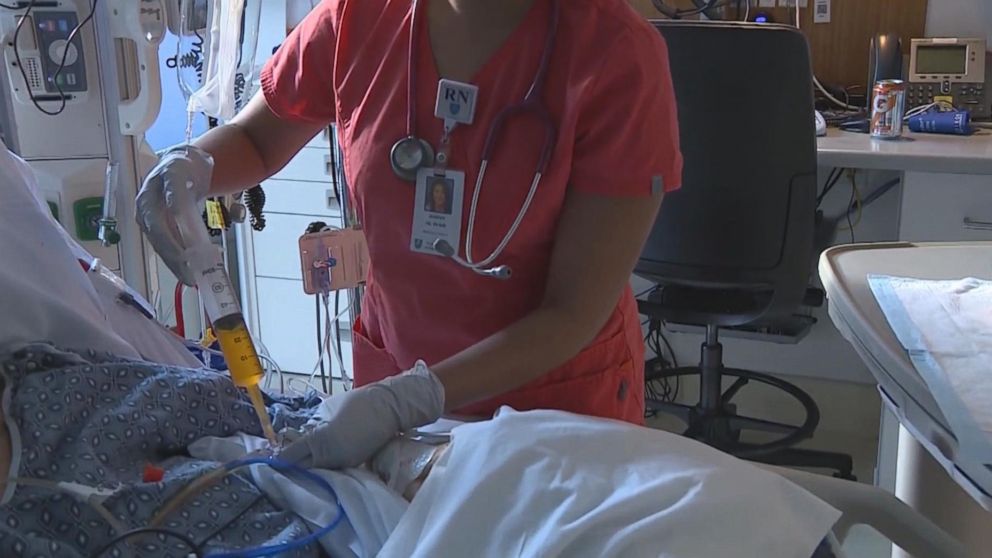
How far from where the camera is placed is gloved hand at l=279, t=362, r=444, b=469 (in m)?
0.89

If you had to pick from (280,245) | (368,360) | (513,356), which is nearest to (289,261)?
(280,245)

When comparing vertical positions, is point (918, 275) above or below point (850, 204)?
above

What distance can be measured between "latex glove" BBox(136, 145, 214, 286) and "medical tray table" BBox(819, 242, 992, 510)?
2.22ft

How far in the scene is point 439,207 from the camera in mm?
1148

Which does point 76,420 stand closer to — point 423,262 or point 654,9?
point 423,262

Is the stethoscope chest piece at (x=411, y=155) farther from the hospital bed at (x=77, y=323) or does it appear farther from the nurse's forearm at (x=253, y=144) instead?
the hospital bed at (x=77, y=323)

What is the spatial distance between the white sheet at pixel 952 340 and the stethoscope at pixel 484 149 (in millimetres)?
392

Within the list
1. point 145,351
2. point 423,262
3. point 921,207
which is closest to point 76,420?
point 145,351

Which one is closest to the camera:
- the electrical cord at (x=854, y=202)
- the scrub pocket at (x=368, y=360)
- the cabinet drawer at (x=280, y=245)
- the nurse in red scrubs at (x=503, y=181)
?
the nurse in red scrubs at (x=503, y=181)

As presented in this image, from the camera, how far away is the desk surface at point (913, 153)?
1932 mm

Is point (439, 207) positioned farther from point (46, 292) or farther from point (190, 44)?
point (190, 44)

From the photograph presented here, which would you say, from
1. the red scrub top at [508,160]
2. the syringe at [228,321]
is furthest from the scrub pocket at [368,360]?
the syringe at [228,321]

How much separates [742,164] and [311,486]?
4.40ft

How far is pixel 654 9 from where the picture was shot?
8.90ft
